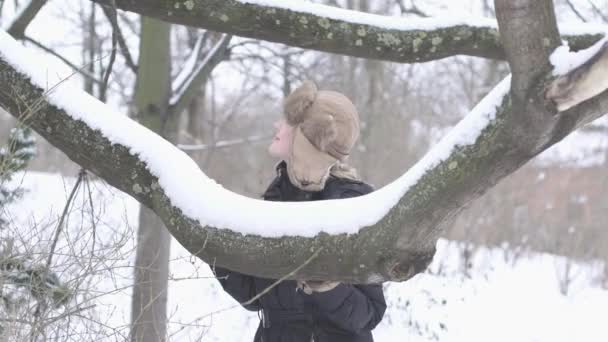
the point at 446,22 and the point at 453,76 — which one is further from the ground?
the point at 453,76

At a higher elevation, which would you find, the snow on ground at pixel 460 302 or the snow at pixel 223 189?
the snow on ground at pixel 460 302

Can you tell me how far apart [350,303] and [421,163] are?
2.34ft

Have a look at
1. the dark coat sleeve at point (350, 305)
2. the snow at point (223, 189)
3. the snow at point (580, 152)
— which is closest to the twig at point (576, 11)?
the dark coat sleeve at point (350, 305)

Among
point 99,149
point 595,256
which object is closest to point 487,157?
point 99,149

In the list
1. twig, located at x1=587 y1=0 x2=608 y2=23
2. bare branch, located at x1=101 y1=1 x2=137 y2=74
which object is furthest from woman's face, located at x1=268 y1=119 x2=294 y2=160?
twig, located at x1=587 y1=0 x2=608 y2=23

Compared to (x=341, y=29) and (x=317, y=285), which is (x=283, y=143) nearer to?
(x=317, y=285)

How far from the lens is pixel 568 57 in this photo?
138 centimetres

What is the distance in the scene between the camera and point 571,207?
1052 cm

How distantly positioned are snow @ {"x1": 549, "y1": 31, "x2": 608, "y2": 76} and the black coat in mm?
1024

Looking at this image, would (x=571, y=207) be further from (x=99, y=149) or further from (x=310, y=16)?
(x=99, y=149)

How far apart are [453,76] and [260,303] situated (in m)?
12.3

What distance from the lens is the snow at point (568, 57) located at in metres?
1.30

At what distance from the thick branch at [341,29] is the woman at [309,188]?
0.63m

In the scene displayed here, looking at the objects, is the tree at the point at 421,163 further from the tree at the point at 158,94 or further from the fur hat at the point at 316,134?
the tree at the point at 158,94
